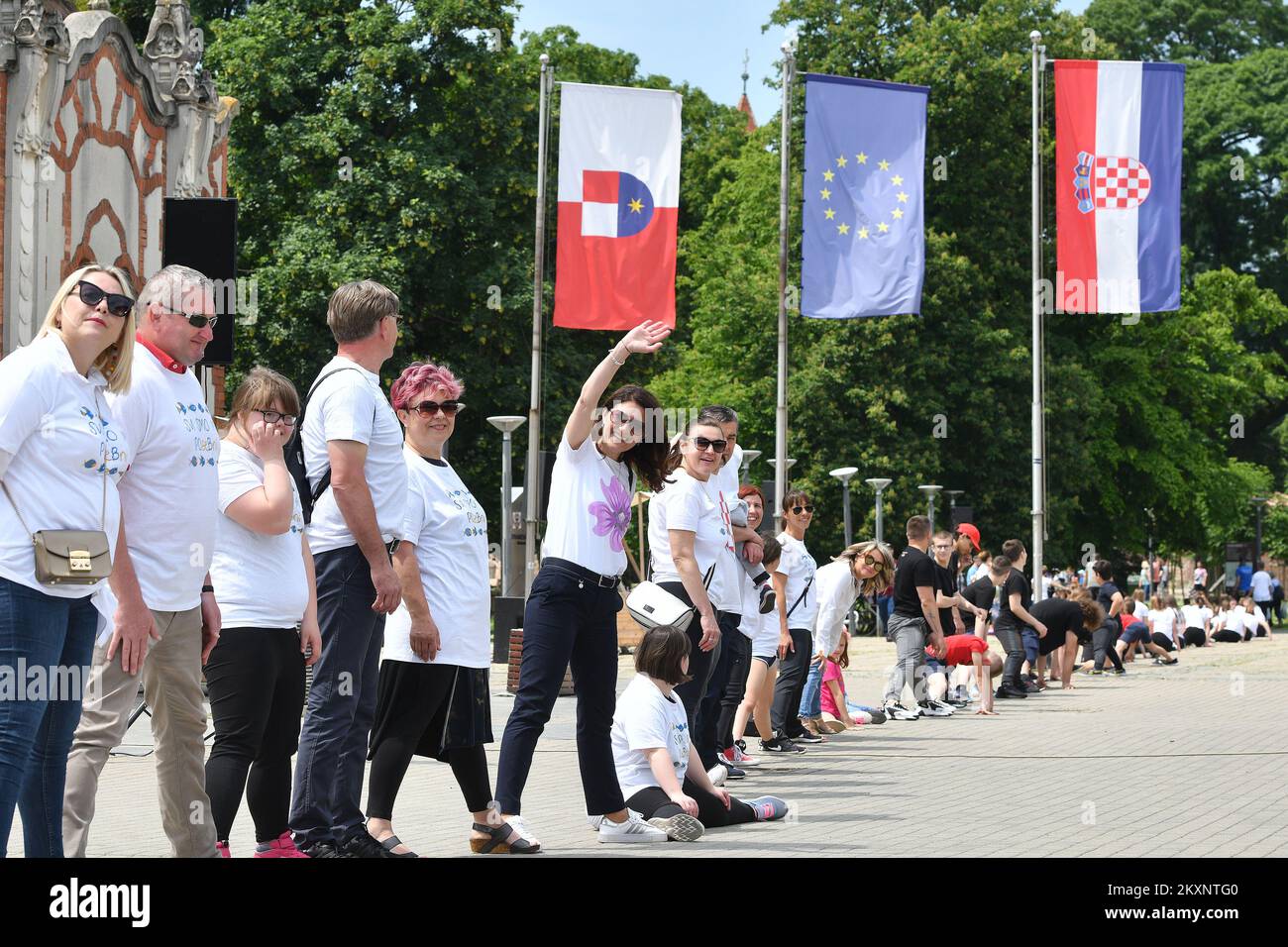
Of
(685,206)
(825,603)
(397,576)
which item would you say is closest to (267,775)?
(397,576)

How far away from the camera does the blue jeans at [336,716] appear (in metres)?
6.69

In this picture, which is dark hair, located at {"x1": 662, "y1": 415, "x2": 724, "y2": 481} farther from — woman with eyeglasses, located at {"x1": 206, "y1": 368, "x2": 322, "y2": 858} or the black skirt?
woman with eyeglasses, located at {"x1": 206, "y1": 368, "x2": 322, "y2": 858}

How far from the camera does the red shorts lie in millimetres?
16703

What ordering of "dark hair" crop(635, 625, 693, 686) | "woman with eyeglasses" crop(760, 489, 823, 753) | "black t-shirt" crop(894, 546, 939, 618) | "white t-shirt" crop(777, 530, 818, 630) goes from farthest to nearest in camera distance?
1. "black t-shirt" crop(894, 546, 939, 618)
2. "white t-shirt" crop(777, 530, 818, 630)
3. "woman with eyeglasses" crop(760, 489, 823, 753)
4. "dark hair" crop(635, 625, 693, 686)

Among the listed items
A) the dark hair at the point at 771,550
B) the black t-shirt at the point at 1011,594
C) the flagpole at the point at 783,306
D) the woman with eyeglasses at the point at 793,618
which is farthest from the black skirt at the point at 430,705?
the flagpole at the point at 783,306

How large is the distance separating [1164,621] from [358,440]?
82.4 ft

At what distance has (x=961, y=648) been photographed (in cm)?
1675

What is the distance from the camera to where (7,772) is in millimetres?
4984

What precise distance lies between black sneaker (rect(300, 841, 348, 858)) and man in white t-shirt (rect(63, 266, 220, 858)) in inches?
26.7

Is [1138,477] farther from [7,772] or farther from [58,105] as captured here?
[7,772]

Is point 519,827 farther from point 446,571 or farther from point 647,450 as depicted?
point 647,450

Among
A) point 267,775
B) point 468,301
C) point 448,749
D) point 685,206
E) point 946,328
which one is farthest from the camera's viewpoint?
point 685,206

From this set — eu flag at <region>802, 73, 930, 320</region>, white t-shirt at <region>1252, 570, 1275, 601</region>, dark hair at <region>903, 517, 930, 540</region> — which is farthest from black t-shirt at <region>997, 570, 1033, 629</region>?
white t-shirt at <region>1252, 570, 1275, 601</region>

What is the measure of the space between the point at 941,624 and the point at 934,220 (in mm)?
25083
